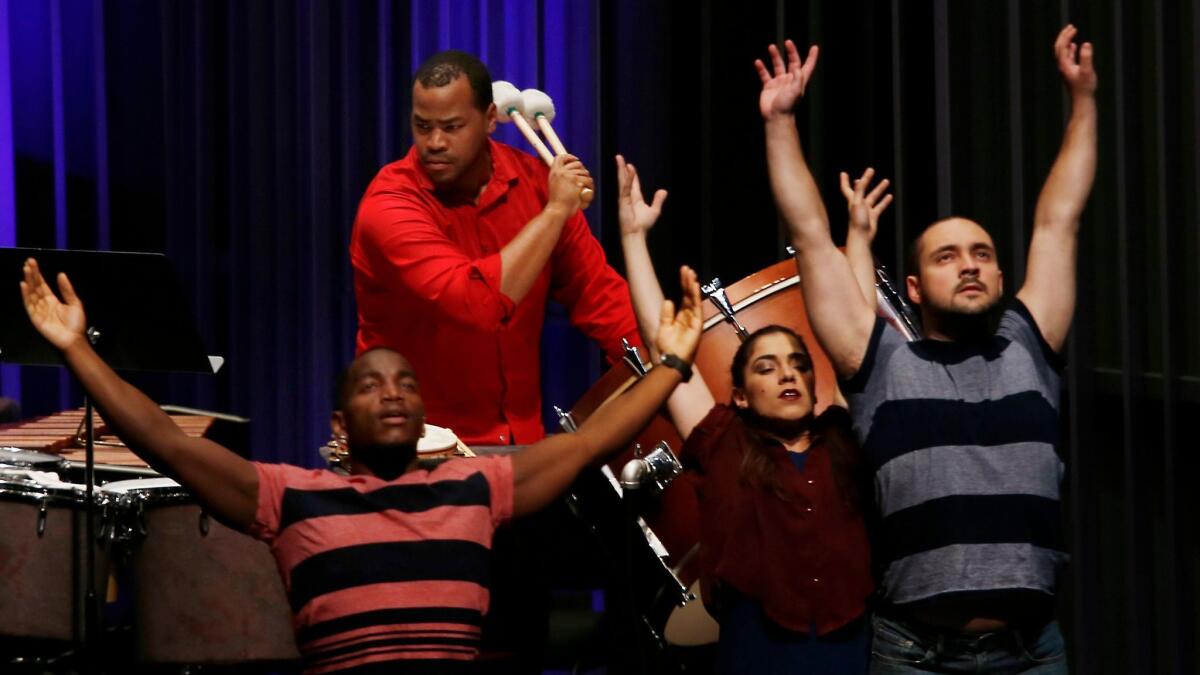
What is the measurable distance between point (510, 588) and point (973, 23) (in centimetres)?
202

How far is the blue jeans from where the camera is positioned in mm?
2691

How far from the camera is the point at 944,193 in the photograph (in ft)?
14.3

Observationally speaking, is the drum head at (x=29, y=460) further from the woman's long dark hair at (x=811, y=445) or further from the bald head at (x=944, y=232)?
the bald head at (x=944, y=232)

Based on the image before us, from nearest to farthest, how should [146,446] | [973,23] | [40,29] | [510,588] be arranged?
[146,446]
[510,588]
[973,23]
[40,29]

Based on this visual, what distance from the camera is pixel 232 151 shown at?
5547mm

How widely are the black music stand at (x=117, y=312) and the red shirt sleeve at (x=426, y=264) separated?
1.44ft

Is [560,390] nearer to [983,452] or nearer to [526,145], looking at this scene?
[526,145]

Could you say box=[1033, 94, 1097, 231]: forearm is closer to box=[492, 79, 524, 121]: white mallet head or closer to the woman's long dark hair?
the woman's long dark hair

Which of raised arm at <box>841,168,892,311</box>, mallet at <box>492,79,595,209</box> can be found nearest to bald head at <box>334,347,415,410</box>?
raised arm at <box>841,168,892,311</box>

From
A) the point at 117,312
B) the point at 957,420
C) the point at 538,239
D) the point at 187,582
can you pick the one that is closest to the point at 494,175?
the point at 538,239

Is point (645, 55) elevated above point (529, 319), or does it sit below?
above

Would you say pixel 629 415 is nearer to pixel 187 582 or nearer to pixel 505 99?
pixel 505 99

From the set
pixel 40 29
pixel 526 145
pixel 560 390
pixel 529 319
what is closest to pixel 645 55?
pixel 526 145

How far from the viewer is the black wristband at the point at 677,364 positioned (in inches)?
110
